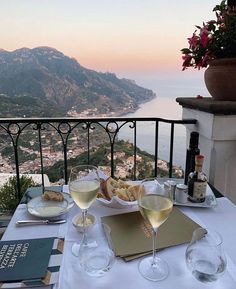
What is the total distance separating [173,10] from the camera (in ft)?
7.86

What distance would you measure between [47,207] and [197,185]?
56 centimetres

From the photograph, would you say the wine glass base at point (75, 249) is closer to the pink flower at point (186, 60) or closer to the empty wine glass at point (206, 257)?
the empty wine glass at point (206, 257)

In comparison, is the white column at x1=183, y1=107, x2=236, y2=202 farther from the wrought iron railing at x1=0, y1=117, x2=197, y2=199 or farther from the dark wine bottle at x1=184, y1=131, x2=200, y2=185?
the dark wine bottle at x1=184, y1=131, x2=200, y2=185

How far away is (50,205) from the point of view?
35.4 inches

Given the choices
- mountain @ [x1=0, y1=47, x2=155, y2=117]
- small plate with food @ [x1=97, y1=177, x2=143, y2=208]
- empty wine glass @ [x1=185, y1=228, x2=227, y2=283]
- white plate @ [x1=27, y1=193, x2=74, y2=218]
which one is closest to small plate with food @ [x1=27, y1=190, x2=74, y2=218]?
white plate @ [x1=27, y1=193, x2=74, y2=218]

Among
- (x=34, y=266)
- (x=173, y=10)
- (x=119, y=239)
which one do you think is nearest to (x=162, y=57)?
(x=173, y=10)

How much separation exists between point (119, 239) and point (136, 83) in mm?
2403

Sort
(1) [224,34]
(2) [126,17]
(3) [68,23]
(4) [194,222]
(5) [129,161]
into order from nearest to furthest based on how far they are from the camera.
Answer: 1. (4) [194,222]
2. (1) [224,34]
3. (5) [129,161]
4. (2) [126,17]
5. (3) [68,23]

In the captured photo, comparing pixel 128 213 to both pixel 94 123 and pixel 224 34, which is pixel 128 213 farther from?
pixel 224 34

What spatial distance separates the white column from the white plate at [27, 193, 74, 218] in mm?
994

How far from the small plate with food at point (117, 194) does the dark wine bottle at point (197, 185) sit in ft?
0.72

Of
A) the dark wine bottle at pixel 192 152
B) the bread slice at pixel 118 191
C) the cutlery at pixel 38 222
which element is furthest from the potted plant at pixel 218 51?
the cutlery at pixel 38 222

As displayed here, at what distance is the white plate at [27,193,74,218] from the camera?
833 mm

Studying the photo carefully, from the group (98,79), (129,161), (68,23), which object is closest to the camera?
(129,161)
